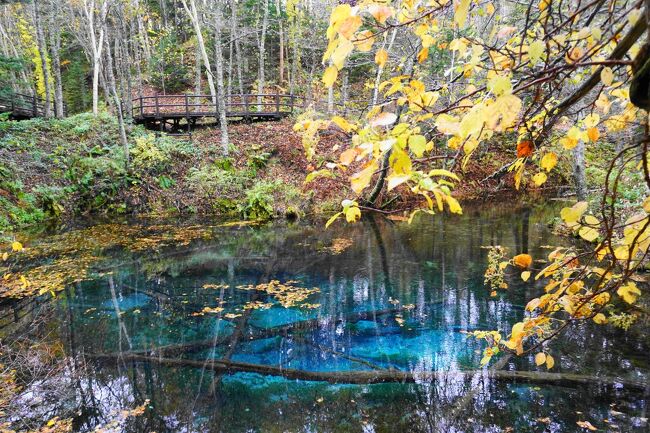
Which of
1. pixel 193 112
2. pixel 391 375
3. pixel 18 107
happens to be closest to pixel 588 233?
pixel 391 375

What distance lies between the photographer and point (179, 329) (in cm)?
558

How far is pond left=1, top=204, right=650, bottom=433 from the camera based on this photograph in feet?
12.5

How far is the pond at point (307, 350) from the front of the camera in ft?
12.5

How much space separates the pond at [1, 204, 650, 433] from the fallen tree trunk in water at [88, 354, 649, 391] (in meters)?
0.02

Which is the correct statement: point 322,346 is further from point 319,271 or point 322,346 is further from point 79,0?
point 79,0

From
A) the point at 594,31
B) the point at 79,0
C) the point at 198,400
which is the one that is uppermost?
the point at 79,0

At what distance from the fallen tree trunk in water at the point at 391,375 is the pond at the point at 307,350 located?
0.07 feet

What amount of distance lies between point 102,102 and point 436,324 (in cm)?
2853

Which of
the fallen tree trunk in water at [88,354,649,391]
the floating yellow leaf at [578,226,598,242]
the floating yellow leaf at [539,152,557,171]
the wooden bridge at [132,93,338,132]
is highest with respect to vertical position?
the wooden bridge at [132,93,338,132]

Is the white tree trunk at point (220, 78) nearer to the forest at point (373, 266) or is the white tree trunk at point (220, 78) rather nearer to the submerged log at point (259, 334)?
the forest at point (373, 266)

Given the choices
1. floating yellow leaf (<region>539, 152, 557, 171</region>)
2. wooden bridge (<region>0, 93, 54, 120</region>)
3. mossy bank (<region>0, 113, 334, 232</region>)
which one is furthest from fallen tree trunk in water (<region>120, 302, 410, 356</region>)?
wooden bridge (<region>0, 93, 54, 120</region>)

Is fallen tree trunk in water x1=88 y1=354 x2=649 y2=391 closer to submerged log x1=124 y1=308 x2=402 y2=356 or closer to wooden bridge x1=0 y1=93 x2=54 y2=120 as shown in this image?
submerged log x1=124 y1=308 x2=402 y2=356

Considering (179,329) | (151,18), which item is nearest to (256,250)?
(179,329)

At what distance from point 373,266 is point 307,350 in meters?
3.85
